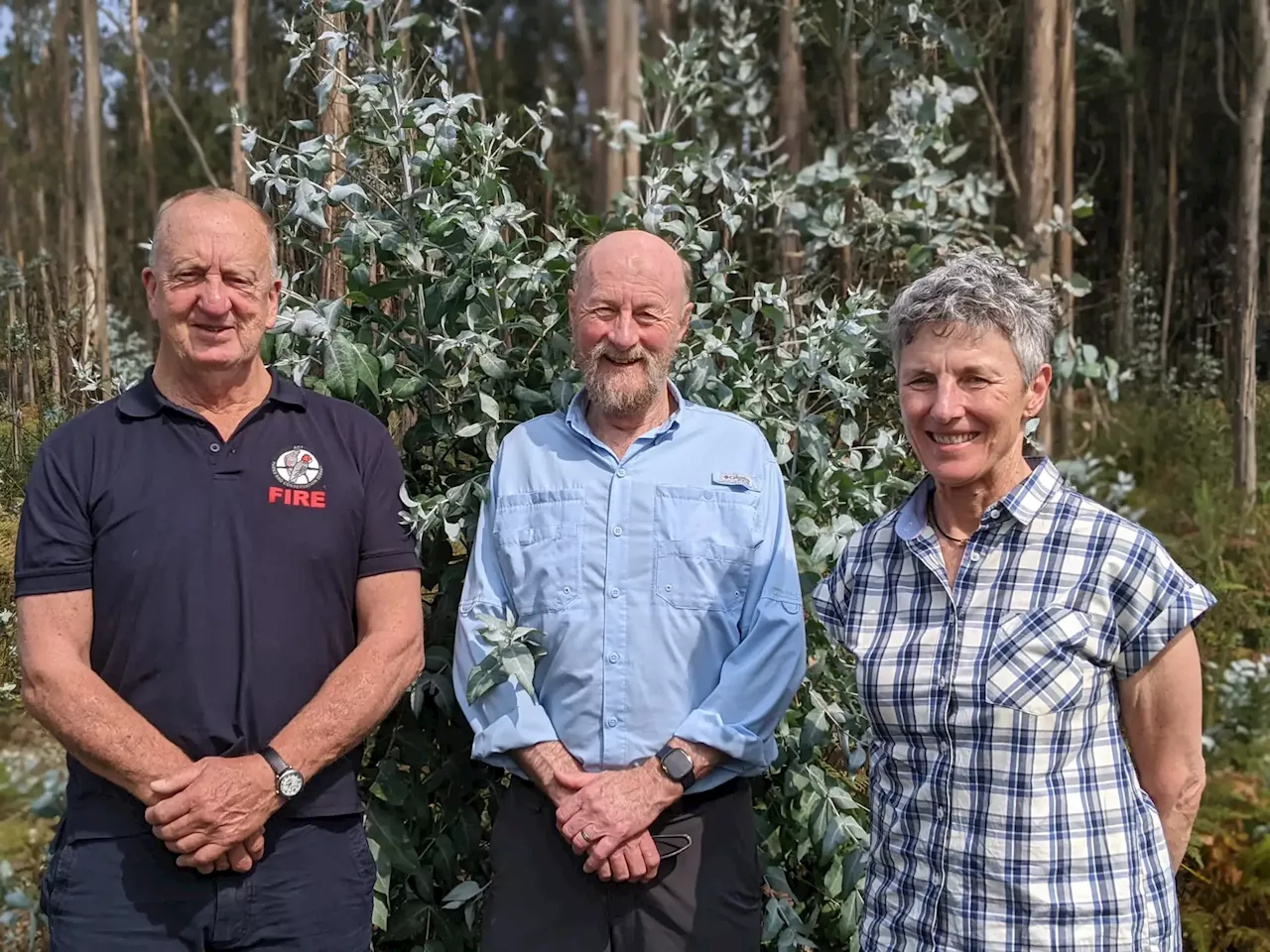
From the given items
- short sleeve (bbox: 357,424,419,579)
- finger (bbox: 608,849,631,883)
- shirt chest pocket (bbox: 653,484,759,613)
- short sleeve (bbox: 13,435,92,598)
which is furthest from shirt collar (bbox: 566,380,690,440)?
short sleeve (bbox: 13,435,92,598)

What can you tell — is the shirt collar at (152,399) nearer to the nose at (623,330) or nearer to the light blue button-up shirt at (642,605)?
the light blue button-up shirt at (642,605)

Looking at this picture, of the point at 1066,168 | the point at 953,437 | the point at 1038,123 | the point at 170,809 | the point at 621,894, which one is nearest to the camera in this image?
the point at 953,437

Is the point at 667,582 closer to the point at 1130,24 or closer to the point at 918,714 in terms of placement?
the point at 918,714

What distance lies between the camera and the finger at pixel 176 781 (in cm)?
190

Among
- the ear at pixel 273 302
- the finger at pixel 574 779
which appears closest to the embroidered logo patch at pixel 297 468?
the ear at pixel 273 302

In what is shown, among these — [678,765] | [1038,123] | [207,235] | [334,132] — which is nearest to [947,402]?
[678,765]

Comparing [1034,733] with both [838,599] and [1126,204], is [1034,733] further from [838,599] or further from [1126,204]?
[1126,204]

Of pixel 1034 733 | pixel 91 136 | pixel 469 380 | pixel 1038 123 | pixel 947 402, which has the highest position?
pixel 91 136

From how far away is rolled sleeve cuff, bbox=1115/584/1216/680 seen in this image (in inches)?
64.9

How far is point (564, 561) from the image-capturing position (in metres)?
2.24

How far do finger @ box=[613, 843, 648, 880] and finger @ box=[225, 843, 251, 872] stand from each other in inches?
25.8

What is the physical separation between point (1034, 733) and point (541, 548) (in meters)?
1.00

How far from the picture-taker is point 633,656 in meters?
2.18

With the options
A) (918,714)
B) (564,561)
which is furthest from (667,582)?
(918,714)
